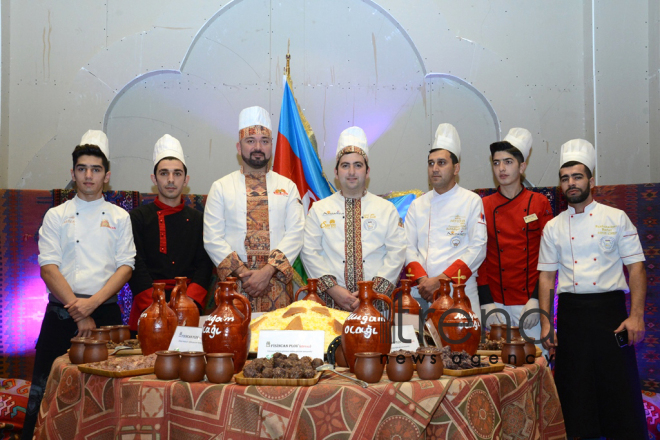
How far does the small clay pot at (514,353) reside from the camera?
7.04 feet

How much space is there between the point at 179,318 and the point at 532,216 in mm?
2326

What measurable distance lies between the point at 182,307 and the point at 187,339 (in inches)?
10.1

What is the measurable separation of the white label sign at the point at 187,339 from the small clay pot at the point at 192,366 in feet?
0.85

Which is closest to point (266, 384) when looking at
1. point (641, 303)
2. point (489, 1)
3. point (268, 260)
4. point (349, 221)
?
point (268, 260)

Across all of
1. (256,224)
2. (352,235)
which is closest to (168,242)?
(256,224)

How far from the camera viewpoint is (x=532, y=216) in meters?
3.68

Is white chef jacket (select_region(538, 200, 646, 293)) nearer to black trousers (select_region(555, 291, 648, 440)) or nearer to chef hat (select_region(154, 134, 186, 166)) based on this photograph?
black trousers (select_region(555, 291, 648, 440))

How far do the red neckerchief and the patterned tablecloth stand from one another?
1631 mm

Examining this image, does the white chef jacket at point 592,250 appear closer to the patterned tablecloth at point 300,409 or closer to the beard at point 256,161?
the patterned tablecloth at point 300,409

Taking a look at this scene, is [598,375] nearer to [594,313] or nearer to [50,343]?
[594,313]

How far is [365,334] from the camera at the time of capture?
2006mm

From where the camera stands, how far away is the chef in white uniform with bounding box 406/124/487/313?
11.3 feet

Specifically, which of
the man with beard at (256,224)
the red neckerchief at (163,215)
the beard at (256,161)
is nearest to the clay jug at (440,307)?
the man with beard at (256,224)

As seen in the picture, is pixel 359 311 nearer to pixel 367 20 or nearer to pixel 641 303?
pixel 641 303
